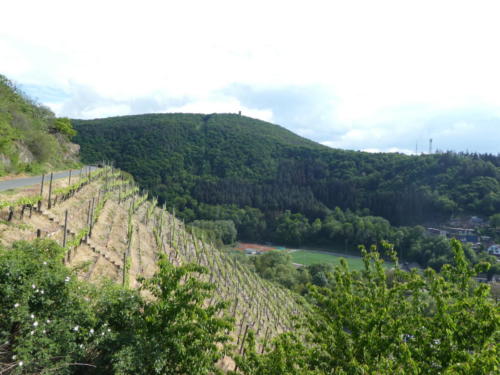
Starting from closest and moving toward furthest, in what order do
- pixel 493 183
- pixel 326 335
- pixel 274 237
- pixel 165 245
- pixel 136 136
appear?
Result: pixel 326 335 < pixel 165 245 < pixel 493 183 < pixel 274 237 < pixel 136 136

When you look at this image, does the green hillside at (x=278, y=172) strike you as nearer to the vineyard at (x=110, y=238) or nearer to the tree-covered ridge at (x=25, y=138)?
the tree-covered ridge at (x=25, y=138)

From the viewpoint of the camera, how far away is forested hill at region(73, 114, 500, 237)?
91.9 metres

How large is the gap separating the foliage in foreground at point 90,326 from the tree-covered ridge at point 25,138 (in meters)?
21.0

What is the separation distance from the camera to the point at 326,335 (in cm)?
822

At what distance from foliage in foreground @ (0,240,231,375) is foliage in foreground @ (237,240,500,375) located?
68.5 inches

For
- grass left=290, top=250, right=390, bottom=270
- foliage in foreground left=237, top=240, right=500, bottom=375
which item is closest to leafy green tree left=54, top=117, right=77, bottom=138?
foliage in foreground left=237, top=240, right=500, bottom=375

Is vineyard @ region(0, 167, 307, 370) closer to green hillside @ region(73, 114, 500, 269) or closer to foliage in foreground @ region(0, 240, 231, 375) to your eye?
foliage in foreground @ region(0, 240, 231, 375)

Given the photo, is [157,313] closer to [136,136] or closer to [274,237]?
[274,237]

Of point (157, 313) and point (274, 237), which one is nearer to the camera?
point (157, 313)

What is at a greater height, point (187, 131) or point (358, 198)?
point (187, 131)

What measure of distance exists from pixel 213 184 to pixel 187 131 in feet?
148

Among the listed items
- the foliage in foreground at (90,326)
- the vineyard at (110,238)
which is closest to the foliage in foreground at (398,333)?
the vineyard at (110,238)

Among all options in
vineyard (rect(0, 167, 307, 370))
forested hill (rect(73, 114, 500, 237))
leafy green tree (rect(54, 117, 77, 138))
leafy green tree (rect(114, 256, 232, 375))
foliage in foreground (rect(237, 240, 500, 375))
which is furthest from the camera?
forested hill (rect(73, 114, 500, 237))

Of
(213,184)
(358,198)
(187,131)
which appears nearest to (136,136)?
(187,131)
